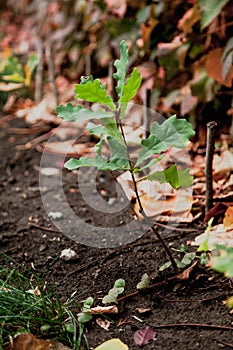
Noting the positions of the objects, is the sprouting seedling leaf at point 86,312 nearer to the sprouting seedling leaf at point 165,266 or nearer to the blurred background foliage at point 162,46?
the sprouting seedling leaf at point 165,266

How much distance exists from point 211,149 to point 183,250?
0.35 m

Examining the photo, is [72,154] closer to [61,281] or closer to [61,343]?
[61,281]

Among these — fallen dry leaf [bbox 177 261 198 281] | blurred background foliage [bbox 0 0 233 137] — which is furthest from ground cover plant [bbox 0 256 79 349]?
blurred background foliage [bbox 0 0 233 137]

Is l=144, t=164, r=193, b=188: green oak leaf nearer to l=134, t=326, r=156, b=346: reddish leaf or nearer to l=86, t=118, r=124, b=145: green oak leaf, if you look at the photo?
l=86, t=118, r=124, b=145: green oak leaf

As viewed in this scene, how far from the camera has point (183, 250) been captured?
1.92m

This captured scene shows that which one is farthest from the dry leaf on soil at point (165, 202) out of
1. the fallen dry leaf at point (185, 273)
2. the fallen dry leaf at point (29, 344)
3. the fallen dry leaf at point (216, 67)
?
the fallen dry leaf at point (29, 344)

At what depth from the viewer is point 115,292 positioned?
1.75 meters

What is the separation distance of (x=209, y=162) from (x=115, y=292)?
567mm

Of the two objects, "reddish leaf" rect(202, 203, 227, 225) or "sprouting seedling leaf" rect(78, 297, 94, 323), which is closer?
"sprouting seedling leaf" rect(78, 297, 94, 323)

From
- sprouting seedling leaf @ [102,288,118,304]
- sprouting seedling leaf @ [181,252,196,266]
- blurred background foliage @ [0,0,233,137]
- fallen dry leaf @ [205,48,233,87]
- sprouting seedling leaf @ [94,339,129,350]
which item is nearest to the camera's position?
sprouting seedling leaf @ [94,339,129,350]

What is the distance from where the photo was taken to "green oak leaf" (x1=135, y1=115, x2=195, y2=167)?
1.65 m

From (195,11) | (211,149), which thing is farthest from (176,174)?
(195,11)

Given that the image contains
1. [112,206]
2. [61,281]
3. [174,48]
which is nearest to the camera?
[61,281]

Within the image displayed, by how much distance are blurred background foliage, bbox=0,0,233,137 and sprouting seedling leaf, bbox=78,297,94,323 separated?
1137mm
